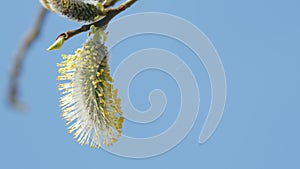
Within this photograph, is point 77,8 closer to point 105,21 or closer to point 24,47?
point 105,21

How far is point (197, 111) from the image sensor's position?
185cm

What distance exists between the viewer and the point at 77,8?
4.18 ft

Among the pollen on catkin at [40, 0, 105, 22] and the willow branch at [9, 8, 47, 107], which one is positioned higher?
the pollen on catkin at [40, 0, 105, 22]

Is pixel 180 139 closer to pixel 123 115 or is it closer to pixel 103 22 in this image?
pixel 123 115

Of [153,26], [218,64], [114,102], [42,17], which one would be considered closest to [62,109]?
[114,102]

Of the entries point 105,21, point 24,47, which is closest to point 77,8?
point 105,21

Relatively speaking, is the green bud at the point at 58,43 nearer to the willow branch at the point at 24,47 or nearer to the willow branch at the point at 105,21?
the willow branch at the point at 105,21

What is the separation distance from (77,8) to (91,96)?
33 cm

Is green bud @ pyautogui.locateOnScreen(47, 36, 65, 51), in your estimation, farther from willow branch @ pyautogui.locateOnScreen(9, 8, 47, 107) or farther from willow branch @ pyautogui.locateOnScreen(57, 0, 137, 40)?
willow branch @ pyautogui.locateOnScreen(9, 8, 47, 107)

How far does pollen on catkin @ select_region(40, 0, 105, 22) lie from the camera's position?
126 centimetres

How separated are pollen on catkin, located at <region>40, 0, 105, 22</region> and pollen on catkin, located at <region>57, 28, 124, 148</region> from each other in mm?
86

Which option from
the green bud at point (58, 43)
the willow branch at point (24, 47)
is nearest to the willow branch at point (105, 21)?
the green bud at point (58, 43)

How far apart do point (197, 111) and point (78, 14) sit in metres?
0.75

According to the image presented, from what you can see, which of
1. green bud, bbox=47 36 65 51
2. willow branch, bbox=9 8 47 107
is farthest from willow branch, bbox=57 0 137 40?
willow branch, bbox=9 8 47 107
